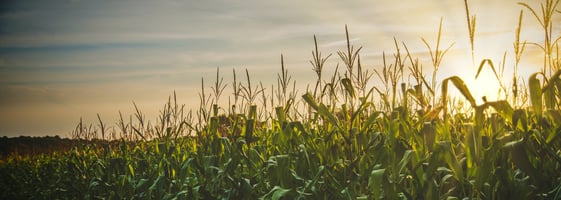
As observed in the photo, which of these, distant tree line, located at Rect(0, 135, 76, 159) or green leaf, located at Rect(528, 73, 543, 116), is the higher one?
green leaf, located at Rect(528, 73, 543, 116)

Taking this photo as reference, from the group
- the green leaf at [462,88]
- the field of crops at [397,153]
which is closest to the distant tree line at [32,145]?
the field of crops at [397,153]

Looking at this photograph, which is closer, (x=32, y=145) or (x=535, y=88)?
(x=535, y=88)

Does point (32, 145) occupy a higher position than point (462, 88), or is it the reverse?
point (462, 88)

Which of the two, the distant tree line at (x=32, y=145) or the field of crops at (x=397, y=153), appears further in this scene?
the distant tree line at (x=32, y=145)

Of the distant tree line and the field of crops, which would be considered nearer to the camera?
the field of crops

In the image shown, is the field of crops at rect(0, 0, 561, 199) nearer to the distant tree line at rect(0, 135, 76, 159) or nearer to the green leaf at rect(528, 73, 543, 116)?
the green leaf at rect(528, 73, 543, 116)

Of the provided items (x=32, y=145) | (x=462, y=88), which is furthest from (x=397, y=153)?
(x=32, y=145)

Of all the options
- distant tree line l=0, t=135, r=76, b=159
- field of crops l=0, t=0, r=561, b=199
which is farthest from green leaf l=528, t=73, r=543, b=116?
distant tree line l=0, t=135, r=76, b=159

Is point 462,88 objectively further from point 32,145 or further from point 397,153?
point 32,145

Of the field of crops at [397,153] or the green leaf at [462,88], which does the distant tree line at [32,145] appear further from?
the green leaf at [462,88]

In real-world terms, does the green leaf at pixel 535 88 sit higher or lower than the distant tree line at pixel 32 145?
higher

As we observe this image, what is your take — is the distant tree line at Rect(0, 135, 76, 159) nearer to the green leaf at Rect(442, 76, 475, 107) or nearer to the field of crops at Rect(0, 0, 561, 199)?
the field of crops at Rect(0, 0, 561, 199)

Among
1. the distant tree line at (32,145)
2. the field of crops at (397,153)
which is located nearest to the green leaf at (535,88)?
the field of crops at (397,153)

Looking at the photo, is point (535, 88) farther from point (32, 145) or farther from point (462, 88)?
point (32, 145)
